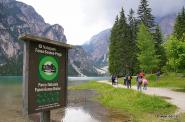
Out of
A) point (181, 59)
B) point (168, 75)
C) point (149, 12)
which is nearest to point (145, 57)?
point (168, 75)

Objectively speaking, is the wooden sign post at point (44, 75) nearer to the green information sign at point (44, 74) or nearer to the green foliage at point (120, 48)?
the green information sign at point (44, 74)

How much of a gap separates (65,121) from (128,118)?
3.90m

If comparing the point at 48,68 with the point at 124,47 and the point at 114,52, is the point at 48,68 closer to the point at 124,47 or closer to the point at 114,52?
the point at 124,47

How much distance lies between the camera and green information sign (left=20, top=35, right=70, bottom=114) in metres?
8.39

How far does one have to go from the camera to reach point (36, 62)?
8.65 metres

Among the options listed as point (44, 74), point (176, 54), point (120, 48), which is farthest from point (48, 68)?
point (120, 48)

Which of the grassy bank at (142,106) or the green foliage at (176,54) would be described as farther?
the green foliage at (176,54)

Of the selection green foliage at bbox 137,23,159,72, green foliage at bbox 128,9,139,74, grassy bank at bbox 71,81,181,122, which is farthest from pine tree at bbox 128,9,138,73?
grassy bank at bbox 71,81,181,122

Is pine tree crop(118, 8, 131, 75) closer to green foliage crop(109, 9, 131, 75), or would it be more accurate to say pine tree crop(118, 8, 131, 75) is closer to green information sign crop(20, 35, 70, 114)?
green foliage crop(109, 9, 131, 75)

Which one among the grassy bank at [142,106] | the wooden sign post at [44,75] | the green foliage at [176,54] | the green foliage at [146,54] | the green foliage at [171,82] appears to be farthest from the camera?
the green foliage at [146,54]

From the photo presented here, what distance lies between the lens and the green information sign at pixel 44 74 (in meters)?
8.39

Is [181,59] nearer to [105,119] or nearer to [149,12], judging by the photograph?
[105,119]

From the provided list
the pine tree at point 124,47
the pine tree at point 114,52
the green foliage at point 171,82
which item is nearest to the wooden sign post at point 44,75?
the green foliage at point 171,82

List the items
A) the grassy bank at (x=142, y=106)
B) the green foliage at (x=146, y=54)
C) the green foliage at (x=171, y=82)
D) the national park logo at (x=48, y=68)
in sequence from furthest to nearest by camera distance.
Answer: the green foliage at (x=146, y=54), the green foliage at (x=171, y=82), the grassy bank at (x=142, y=106), the national park logo at (x=48, y=68)
